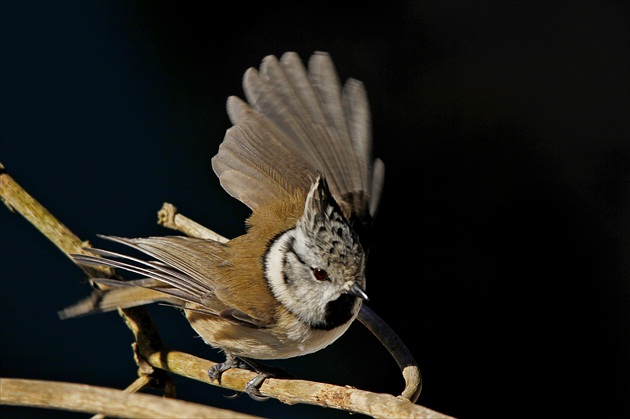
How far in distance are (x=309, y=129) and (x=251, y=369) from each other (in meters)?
0.61

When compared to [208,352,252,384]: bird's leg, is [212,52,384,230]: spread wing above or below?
above

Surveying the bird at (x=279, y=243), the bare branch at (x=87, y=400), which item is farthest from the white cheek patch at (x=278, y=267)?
the bare branch at (x=87, y=400)

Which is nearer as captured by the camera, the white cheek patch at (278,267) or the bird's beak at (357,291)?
the bird's beak at (357,291)

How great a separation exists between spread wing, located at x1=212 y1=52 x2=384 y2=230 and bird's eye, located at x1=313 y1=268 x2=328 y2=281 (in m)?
0.22

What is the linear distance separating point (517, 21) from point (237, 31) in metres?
1.01

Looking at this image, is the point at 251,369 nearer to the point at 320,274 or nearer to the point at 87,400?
the point at 320,274

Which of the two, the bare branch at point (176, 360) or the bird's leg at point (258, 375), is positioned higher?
the bare branch at point (176, 360)

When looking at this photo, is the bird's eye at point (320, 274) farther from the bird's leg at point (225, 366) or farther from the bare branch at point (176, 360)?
the bird's leg at point (225, 366)

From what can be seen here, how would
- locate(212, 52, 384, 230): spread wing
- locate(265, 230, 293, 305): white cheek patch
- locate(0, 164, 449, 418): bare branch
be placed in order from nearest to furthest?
locate(0, 164, 449, 418): bare branch, locate(265, 230, 293, 305): white cheek patch, locate(212, 52, 384, 230): spread wing

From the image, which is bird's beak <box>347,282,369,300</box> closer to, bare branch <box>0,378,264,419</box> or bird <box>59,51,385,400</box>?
bird <box>59,51,385,400</box>

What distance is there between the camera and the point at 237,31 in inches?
126

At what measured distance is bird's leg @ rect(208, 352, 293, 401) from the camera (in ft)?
6.32

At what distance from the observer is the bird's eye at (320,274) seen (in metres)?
1.95

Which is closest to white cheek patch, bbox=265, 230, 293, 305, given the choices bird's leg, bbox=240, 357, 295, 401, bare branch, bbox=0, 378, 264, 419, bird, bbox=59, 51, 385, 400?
bird, bbox=59, 51, 385, 400
